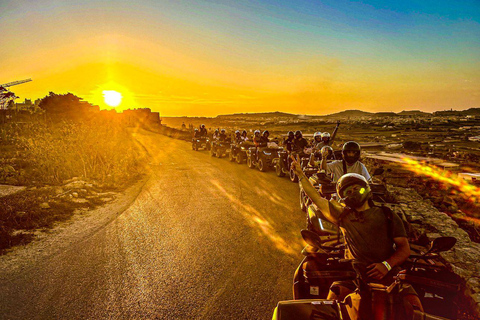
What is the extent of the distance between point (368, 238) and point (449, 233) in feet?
15.2

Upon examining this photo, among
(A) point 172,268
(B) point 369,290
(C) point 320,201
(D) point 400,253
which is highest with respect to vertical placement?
(C) point 320,201

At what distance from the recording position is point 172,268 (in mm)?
5148

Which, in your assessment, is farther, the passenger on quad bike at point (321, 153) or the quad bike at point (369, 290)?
the passenger on quad bike at point (321, 153)

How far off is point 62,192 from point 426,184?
12.9m

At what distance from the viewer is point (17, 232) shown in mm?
6820

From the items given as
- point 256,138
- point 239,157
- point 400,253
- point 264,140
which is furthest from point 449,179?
point 400,253

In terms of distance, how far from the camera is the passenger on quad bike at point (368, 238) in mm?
2480

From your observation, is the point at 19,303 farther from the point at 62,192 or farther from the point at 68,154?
the point at 68,154

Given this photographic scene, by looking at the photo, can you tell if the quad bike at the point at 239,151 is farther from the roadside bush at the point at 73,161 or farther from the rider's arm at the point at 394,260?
the rider's arm at the point at 394,260

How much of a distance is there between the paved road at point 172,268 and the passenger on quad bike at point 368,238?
6.00 feet

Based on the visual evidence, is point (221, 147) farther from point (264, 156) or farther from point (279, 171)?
point (279, 171)

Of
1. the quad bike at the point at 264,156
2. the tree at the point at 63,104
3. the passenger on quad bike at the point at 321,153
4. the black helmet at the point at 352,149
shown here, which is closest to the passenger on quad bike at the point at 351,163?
the black helmet at the point at 352,149

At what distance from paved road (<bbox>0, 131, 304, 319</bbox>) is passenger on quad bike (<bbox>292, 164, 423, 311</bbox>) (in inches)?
72.0

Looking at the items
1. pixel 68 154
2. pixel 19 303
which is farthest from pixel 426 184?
pixel 68 154
